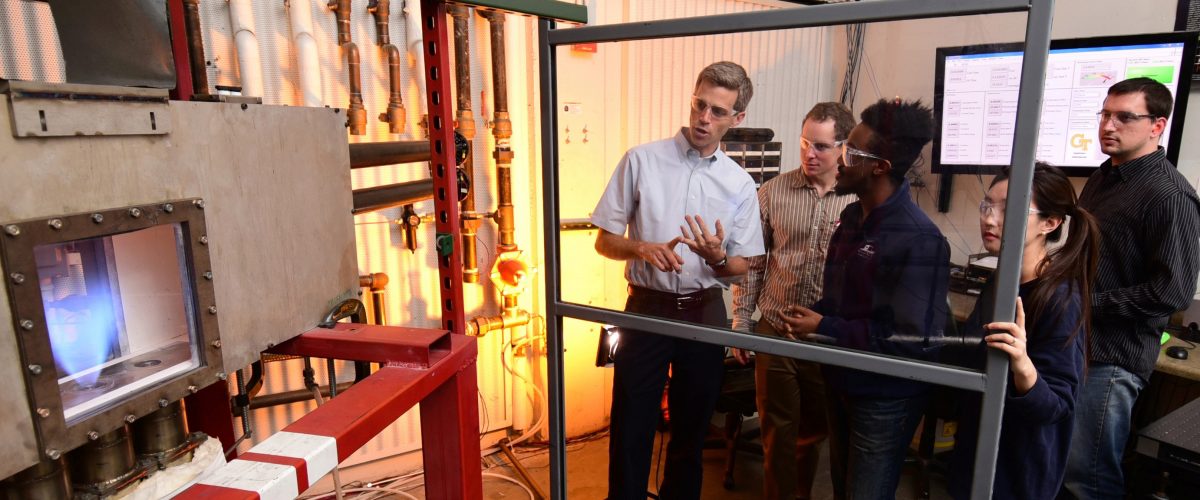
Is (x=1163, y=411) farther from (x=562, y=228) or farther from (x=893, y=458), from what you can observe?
(x=562, y=228)

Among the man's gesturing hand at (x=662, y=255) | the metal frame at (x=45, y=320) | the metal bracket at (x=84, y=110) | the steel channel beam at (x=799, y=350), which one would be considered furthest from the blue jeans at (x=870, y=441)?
the metal bracket at (x=84, y=110)

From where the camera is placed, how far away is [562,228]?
54.0 inches

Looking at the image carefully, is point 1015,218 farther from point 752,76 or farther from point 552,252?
point 552,252

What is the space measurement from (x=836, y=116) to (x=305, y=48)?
147 centimetres

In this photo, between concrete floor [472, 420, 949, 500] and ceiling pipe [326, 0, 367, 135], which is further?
ceiling pipe [326, 0, 367, 135]

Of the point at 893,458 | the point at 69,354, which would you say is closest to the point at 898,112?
the point at 893,458

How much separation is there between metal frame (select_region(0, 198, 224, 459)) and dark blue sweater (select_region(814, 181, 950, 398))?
3.19 feet

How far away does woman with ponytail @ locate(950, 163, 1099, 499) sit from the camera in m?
1.09

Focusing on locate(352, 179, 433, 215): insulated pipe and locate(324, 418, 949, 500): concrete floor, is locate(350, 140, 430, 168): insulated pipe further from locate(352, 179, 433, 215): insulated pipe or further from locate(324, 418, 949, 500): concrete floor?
locate(324, 418, 949, 500): concrete floor

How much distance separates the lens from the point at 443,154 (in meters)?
1.03

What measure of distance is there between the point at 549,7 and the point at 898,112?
66cm

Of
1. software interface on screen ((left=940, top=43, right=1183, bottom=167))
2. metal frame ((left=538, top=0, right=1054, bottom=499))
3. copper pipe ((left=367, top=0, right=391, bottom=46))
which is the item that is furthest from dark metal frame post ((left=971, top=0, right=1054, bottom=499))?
copper pipe ((left=367, top=0, right=391, bottom=46))

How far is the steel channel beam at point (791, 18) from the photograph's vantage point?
891mm

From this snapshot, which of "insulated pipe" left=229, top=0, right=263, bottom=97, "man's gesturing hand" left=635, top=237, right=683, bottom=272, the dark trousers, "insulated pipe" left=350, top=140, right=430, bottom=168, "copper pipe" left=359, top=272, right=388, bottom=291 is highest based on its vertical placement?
"insulated pipe" left=229, top=0, right=263, bottom=97
